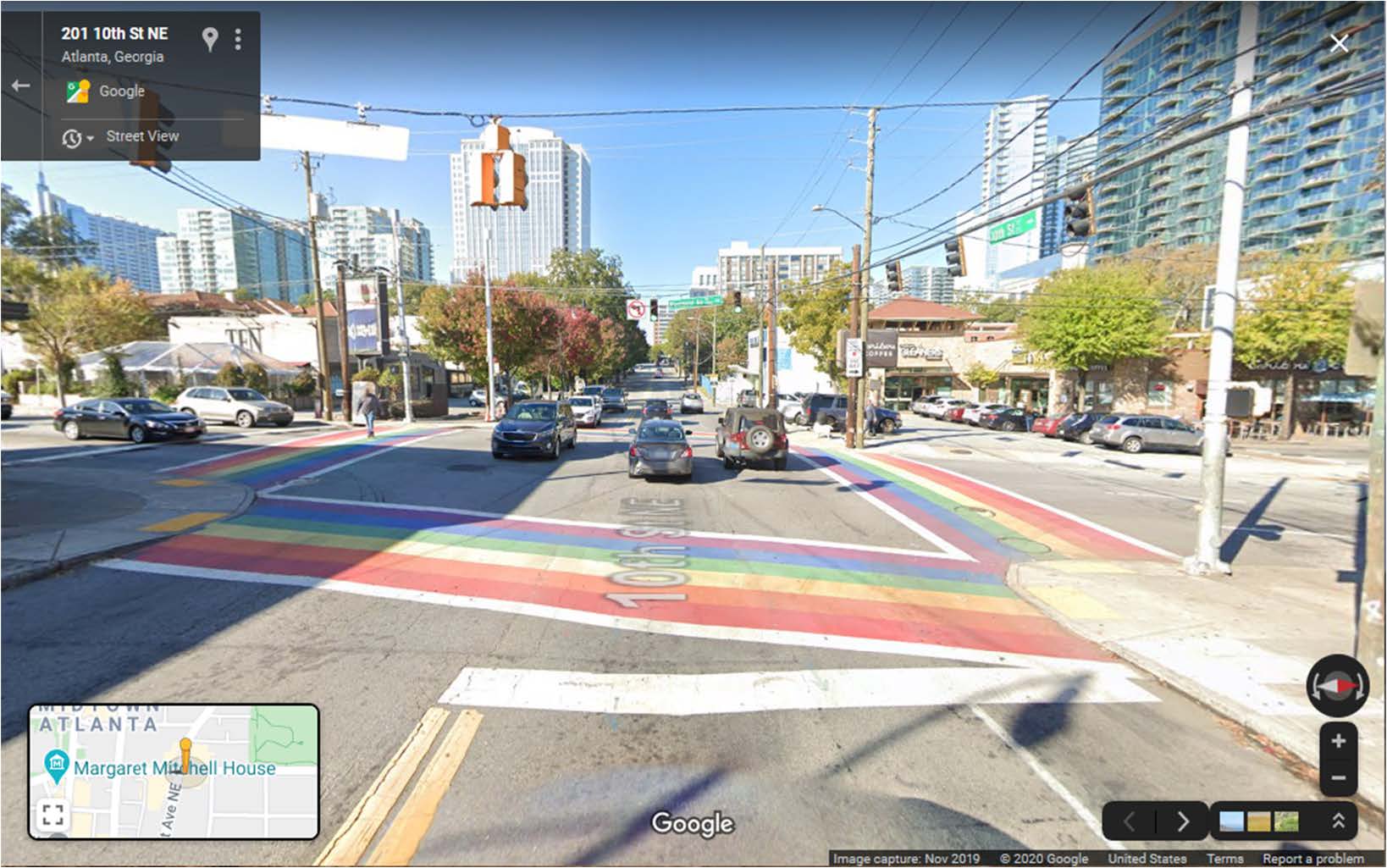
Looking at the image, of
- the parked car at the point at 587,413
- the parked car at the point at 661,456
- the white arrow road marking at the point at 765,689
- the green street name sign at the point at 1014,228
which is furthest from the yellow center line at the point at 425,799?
the parked car at the point at 587,413

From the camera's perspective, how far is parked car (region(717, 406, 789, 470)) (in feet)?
50.6

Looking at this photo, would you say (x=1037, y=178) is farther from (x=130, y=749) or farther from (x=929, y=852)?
(x=130, y=749)

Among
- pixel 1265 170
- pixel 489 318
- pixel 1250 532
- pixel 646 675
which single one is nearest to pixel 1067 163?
pixel 1250 532

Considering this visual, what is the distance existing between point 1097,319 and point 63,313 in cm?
5241

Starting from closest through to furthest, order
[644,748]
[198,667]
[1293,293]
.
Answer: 1. [644,748]
2. [198,667]
3. [1293,293]

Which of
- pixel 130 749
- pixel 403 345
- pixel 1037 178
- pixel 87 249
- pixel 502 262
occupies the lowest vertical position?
pixel 130 749

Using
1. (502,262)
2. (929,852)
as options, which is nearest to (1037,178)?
(929,852)

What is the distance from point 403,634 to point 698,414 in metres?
36.2

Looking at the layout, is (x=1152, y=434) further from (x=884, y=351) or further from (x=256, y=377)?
(x=256, y=377)

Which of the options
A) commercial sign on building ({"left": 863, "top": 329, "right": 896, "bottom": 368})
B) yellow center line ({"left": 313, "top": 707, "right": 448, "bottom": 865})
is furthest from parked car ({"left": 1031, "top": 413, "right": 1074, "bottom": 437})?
yellow center line ({"left": 313, "top": 707, "right": 448, "bottom": 865})

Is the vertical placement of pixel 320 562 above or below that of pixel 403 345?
below

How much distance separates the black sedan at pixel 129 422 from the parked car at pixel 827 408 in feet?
85.6

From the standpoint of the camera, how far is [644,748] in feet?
11.8

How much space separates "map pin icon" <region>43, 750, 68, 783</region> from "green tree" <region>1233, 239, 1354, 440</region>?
38.8m
